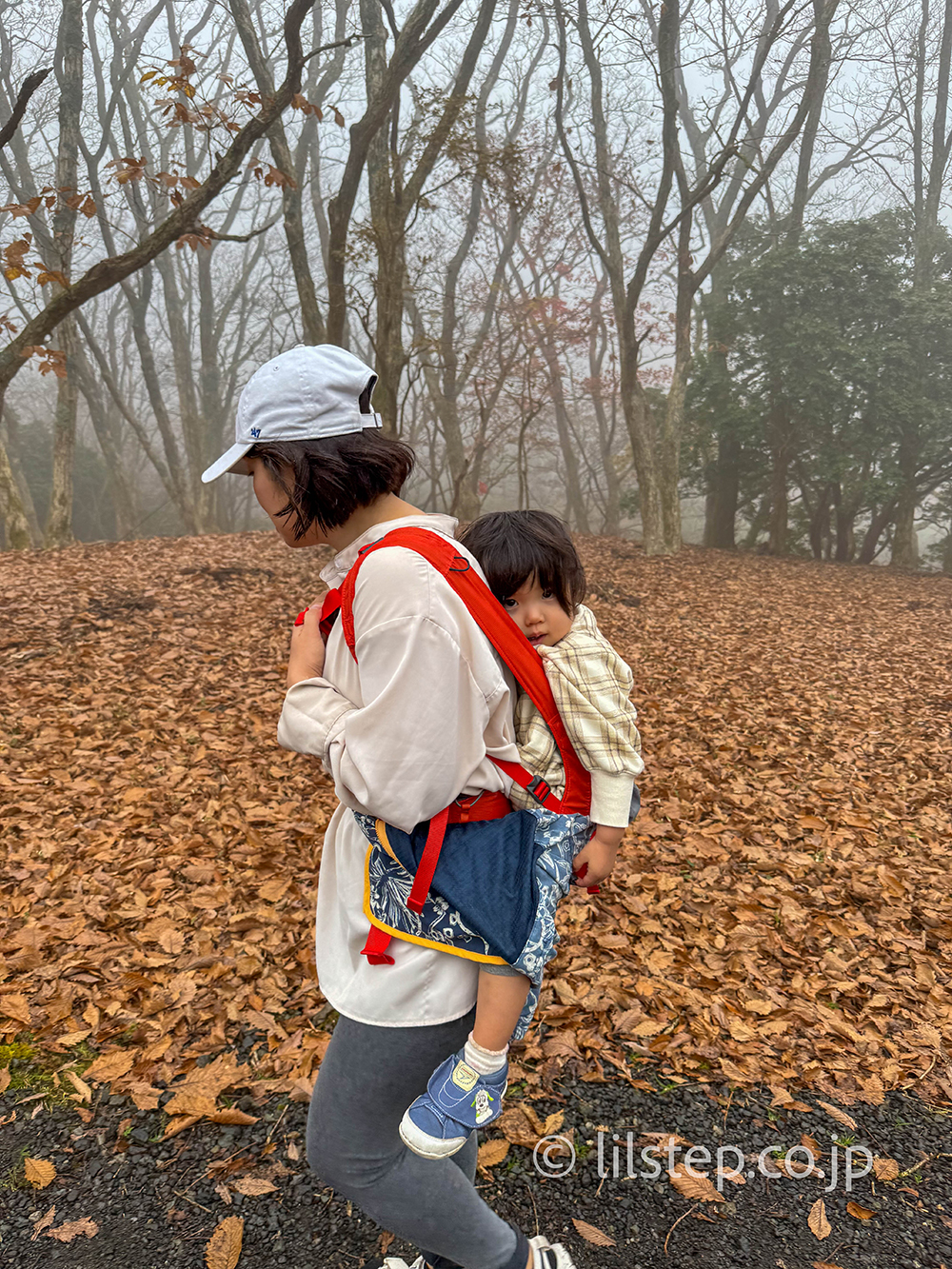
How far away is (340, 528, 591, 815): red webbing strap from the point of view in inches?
51.7

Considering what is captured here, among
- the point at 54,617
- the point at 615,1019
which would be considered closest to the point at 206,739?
the point at 54,617

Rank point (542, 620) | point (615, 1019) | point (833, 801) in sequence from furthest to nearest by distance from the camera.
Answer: point (833, 801) < point (615, 1019) < point (542, 620)

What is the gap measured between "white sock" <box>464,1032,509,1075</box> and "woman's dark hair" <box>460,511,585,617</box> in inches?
34.7

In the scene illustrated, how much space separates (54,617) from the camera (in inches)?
292

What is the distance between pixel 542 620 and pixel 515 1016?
0.78 m

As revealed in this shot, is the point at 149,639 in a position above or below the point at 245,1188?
above

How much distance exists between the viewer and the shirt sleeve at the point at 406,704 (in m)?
1.22

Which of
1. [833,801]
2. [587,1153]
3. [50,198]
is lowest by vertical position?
[587,1153]

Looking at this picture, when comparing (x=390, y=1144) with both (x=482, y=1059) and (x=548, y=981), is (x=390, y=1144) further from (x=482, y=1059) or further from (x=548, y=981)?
(x=548, y=981)

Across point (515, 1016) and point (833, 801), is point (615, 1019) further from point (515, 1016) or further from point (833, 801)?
point (833, 801)

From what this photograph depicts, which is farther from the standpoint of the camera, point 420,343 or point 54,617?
point 420,343

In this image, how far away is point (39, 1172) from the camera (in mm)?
2424

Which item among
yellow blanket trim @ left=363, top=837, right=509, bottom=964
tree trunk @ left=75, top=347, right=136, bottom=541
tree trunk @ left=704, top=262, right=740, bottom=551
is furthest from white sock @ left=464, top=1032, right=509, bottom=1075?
tree trunk @ left=75, top=347, right=136, bottom=541

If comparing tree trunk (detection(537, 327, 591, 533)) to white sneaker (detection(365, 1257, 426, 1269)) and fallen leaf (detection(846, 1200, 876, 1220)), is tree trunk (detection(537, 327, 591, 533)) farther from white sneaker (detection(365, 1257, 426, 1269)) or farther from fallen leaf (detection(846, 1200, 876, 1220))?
white sneaker (detection(365, 1257, 426, 1269))
